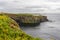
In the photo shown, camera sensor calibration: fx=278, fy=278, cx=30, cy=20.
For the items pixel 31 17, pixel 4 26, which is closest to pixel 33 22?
pixel 31 17

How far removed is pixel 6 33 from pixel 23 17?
202ft

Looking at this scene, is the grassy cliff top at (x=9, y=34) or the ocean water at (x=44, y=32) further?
the ocean water at (x=44, y=32)

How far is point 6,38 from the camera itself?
44.0ft

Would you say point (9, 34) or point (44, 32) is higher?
point (9, 34)

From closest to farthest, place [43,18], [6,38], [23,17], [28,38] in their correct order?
[6,38] → [28,38] → [23,17] → [43,18]

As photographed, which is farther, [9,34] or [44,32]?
[44,32]

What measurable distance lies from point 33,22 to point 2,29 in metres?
63.8

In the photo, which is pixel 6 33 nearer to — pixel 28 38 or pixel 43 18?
pixel 28 38

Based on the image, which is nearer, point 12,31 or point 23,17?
point 12,31

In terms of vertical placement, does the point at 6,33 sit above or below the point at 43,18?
above

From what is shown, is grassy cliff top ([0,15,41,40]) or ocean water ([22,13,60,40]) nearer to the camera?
grassy cliff top ([0,15,41,40])

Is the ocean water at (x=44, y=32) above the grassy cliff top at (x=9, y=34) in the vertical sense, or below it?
below

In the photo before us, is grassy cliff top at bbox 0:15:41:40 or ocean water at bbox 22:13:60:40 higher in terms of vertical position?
grassy cliff top at bbox 0:15:41:40

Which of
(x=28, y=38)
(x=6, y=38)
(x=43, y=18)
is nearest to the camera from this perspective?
(x=6, y=38)
